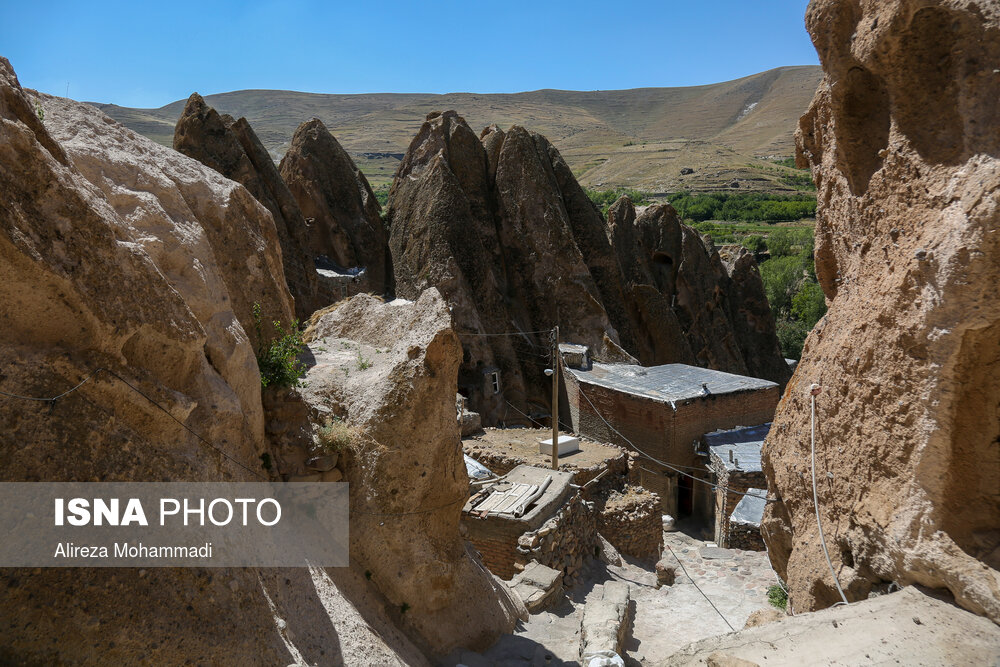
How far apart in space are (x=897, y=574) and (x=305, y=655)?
14.7 feet

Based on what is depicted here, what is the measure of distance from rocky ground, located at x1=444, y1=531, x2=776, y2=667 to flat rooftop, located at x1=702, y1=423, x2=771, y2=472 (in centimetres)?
258

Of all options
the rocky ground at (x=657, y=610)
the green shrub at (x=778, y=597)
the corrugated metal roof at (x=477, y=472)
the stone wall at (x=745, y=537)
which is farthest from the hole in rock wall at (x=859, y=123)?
the stone wall at (x=745, y=537)

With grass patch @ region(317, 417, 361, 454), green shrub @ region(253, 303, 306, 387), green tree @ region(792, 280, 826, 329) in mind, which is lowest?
green tree @ region(792, 280, 826, 329)

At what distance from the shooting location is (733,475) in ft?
52.8

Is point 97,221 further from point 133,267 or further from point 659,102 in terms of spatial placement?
point 659,102

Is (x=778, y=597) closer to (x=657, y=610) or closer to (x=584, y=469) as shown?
(x=657, y=610)

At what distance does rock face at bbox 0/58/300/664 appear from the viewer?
3797 mm

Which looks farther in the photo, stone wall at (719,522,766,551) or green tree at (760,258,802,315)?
green tree at (760,258,802,315)

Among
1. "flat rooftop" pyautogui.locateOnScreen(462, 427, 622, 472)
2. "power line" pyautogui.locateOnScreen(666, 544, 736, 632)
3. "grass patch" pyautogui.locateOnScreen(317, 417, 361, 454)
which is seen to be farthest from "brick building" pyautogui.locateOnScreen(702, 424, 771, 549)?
"grass patch" pyautogui.locateOnScreen(317, 417, 361, 454)

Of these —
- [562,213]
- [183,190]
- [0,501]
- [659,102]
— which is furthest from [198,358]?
[659,102]

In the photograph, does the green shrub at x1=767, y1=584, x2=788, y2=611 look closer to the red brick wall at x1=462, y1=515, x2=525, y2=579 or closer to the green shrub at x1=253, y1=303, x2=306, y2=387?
the red brick wall at x1=462, y1=515, x2=525, y2=579

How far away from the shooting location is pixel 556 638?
27.8 ft

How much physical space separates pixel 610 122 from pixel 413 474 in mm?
177085

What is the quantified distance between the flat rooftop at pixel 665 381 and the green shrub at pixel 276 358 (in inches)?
515
